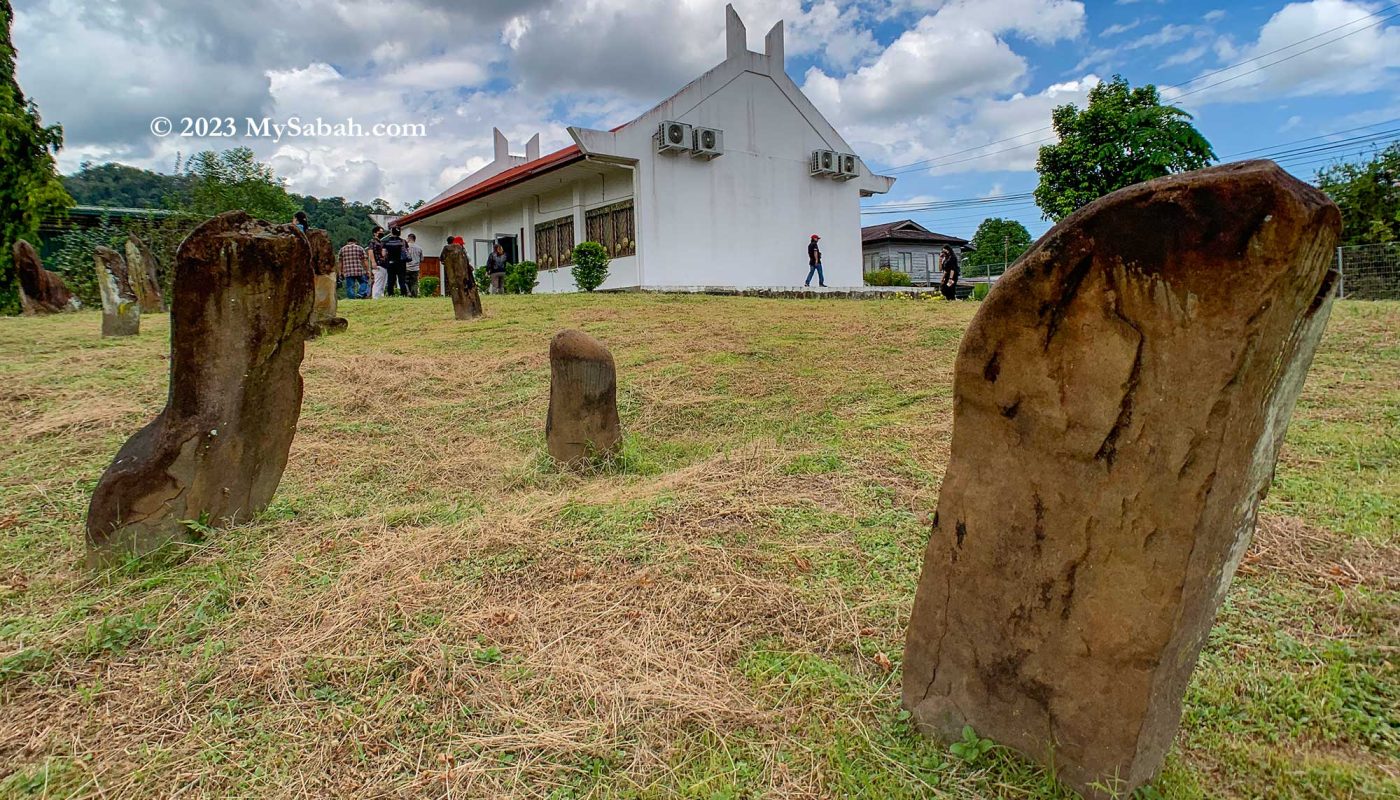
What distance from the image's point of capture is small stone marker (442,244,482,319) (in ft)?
40.2

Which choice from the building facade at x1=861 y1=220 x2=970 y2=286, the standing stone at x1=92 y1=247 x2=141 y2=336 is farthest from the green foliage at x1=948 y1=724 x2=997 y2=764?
the building facade at x1=861 y1=220 x2=970 y2=286

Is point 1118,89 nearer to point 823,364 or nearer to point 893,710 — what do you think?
point 823,364

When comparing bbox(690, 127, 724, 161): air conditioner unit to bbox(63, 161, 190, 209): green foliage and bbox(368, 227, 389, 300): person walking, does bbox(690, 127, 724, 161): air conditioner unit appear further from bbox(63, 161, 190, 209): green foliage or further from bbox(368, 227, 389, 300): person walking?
bbox(63, 161, 190, 209): green foliage

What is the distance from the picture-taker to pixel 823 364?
868 centimetres

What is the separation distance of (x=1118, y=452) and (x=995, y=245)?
2173 inches

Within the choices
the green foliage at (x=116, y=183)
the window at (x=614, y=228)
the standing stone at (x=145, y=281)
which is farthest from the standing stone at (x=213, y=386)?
the green foliage at (x=116, y=183)

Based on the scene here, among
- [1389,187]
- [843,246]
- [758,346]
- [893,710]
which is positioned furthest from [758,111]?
[893,710]

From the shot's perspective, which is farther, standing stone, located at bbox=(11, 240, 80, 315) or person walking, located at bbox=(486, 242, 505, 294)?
person walking, located at bbox=(486, 242, 505, 294)

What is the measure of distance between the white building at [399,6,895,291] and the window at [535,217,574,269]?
1.4 inches

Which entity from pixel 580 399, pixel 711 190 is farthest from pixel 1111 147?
pixel 580 399

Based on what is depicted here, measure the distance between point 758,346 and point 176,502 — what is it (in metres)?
6.76

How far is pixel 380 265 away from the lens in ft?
61.0

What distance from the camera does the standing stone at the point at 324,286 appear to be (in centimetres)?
1034

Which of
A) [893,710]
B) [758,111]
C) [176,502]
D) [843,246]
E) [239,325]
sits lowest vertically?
[893,710]
